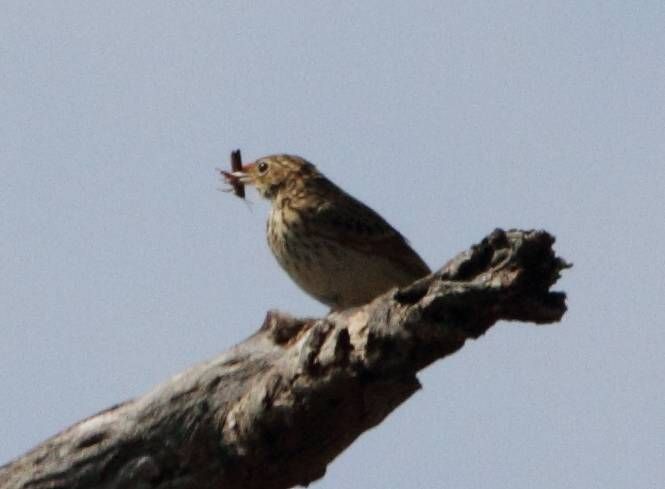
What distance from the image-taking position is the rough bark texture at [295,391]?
7867 millimetres

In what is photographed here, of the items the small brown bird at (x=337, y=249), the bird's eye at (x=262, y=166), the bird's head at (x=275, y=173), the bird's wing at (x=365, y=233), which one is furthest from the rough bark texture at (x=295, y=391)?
the bird's eye at (x=262, y=166)

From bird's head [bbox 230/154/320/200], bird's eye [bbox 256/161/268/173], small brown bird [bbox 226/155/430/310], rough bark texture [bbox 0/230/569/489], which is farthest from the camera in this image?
bird's eye [bbox 256/161/268/173]

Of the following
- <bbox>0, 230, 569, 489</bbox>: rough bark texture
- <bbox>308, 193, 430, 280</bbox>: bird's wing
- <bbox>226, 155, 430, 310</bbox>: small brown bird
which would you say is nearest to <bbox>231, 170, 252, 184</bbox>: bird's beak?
<bbox>226, 155, 430, 310</bbox>: small brown bird

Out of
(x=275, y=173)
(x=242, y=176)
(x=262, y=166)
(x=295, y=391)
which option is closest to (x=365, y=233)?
(x=275, y=173)

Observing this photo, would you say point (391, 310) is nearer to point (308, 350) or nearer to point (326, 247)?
point (308, 350)

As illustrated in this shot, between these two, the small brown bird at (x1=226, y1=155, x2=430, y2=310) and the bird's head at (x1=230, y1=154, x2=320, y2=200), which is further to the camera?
the bird's head at (x1=230, y1=154, x2=320, y2=200)

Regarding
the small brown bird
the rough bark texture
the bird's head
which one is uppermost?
the bird's head

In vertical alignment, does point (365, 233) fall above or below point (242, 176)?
below

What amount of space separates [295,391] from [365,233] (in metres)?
4.52

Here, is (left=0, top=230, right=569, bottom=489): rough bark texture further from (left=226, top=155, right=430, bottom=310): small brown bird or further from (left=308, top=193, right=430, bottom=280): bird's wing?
(left=308, top=193, right=430, bottom=280): bird's wing

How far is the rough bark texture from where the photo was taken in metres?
7.87

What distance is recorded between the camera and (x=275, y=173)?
14.5 m

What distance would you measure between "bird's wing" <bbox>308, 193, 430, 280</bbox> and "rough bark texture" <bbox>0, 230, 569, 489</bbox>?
11.3ft

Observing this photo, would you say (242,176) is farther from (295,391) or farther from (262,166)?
(295,391)
